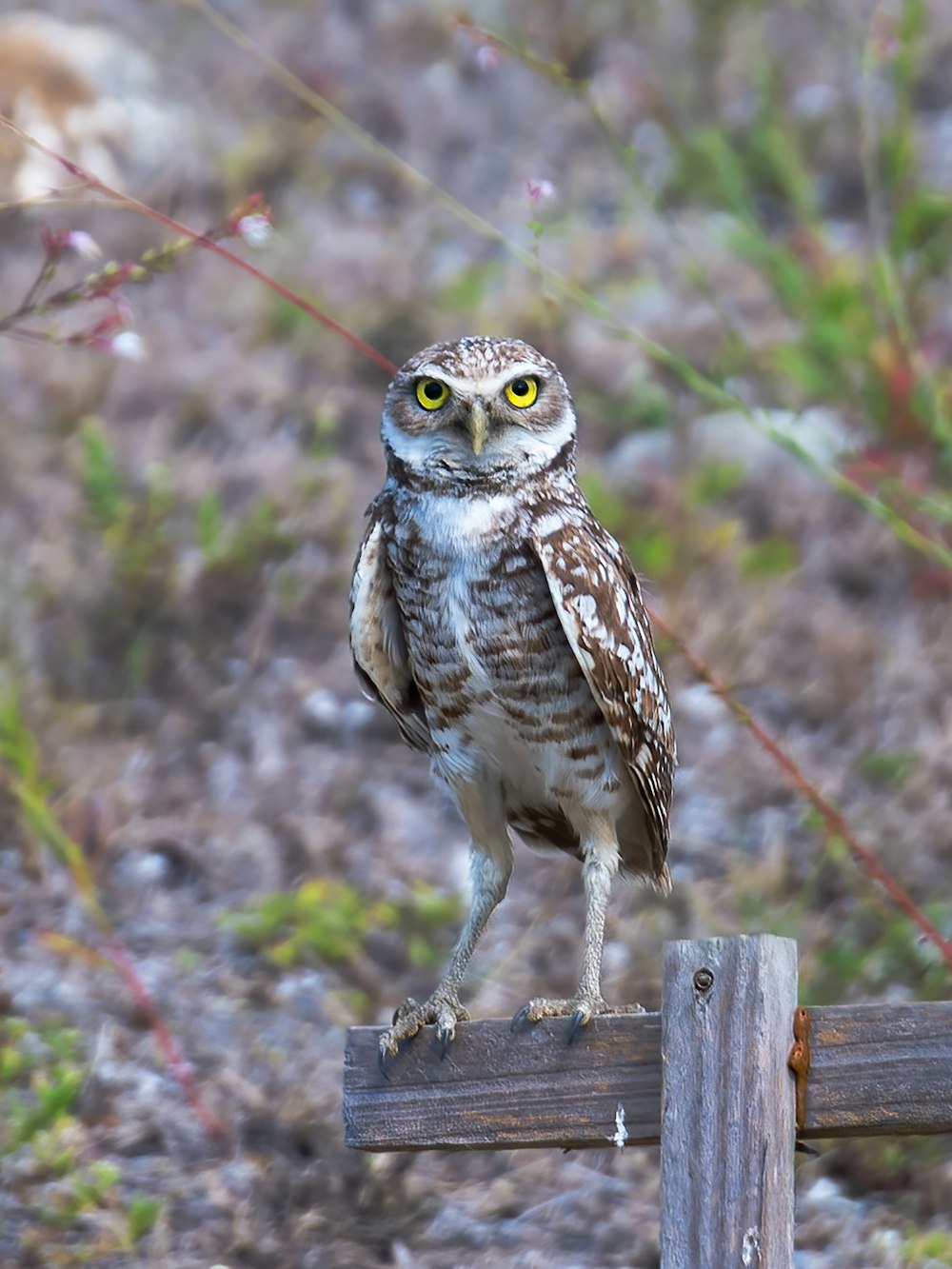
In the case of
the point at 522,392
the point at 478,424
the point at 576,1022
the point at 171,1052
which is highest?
the point at 522,392

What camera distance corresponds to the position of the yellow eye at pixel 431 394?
302 cm

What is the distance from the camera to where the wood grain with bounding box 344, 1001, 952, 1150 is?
7.25 ft

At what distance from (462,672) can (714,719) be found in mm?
3000

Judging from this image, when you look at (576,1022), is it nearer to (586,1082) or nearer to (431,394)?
(586,1082)

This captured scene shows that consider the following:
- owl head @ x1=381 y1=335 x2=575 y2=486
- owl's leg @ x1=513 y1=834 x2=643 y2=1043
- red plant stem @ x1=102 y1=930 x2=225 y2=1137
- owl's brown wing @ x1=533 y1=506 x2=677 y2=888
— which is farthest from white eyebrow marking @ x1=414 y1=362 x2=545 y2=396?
red plant stem @ x1=102 y1=930 x2=225 y2=1137

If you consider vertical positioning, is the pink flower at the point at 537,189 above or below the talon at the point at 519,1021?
above

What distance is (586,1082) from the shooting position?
2.45 meters

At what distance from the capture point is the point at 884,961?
15.4 ft

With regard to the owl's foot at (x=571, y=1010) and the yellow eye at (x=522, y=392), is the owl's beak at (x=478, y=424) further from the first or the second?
the owl's foot at (x=571, y=1010)

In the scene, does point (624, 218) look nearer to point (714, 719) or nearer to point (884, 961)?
point (714, 719)

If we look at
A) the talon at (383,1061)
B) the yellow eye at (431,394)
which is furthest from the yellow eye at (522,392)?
the talon at (383,1061)

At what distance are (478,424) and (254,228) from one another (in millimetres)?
510

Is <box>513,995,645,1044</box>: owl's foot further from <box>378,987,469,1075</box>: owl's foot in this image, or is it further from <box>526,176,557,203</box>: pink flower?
<box>526,176,557,203</box>: pink flower

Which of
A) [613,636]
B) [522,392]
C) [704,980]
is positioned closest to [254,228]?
[522,392]
